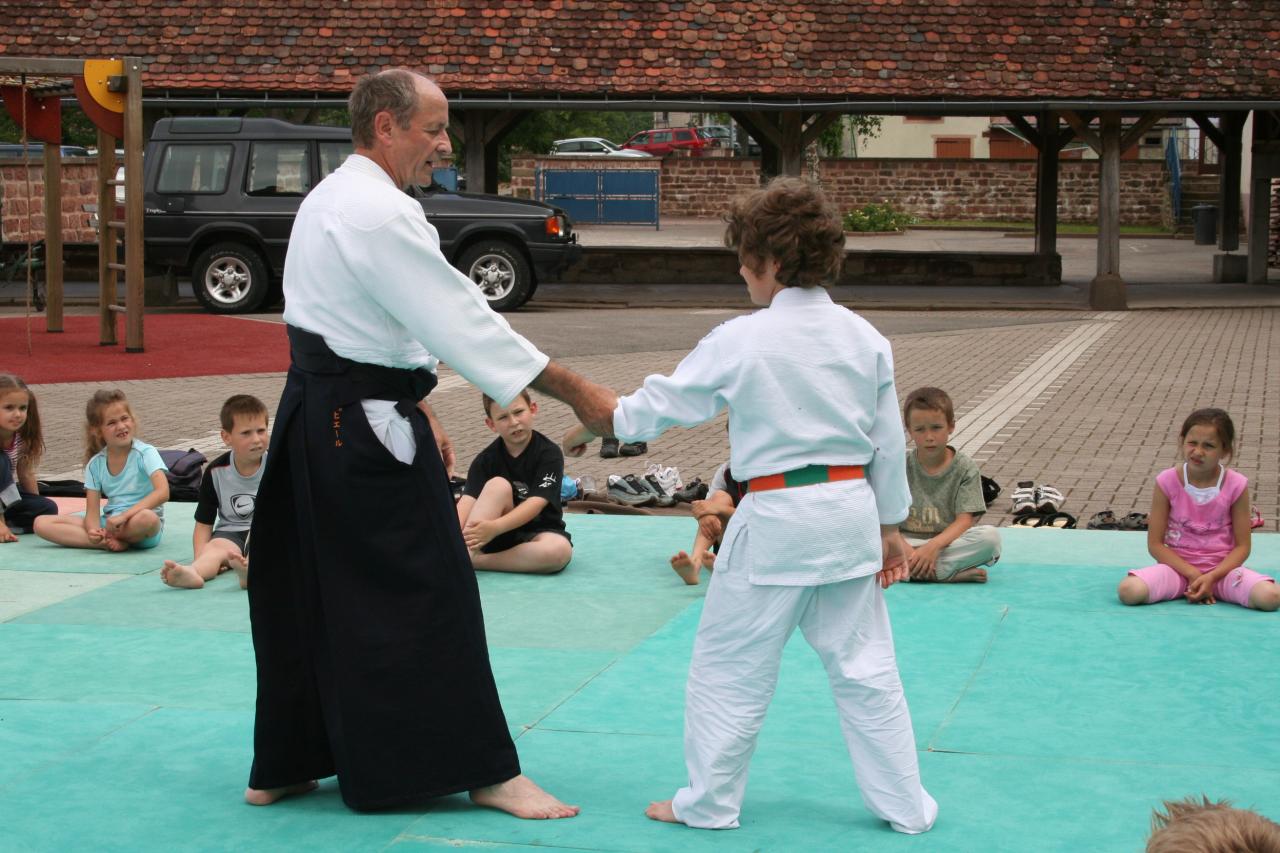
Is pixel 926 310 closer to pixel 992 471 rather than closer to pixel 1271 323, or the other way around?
pixel 1271 323

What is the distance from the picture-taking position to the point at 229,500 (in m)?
7.25

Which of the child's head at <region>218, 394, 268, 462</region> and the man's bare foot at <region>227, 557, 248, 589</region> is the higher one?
the child's head at <region>218, 394, 268, 462</region>

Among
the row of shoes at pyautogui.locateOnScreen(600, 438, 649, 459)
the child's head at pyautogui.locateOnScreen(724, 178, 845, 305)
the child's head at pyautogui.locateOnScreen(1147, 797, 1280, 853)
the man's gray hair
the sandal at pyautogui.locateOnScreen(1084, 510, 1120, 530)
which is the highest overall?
→ the man's gray hair

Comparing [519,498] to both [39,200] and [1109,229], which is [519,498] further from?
[39,200]

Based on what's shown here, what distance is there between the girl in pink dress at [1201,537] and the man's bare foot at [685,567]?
1653mm

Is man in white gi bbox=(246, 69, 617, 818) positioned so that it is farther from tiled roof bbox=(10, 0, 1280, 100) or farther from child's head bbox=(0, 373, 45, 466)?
tiled roof bbox=(10, 0, 1280, 100)

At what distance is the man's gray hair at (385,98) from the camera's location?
13.3 ft

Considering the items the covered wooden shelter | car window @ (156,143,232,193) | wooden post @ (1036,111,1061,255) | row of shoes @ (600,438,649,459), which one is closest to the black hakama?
row of shoes @ (600,438,649,459)

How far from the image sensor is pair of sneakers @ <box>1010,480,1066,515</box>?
8.66 m

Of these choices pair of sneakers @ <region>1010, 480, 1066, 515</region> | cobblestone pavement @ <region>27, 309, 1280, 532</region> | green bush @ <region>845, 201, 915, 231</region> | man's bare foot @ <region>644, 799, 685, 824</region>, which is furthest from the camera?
green bush @ <region>845, 201, 915, 231</region>

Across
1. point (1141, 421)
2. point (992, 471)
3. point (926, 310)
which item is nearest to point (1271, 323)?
point (926, 310)

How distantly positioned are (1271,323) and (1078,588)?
1580cm

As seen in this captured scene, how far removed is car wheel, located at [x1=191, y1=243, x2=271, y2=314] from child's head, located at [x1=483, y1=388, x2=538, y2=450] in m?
15.6

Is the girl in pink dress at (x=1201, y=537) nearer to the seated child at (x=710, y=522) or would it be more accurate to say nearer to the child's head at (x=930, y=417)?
the child's head at (x=930, y=417)
